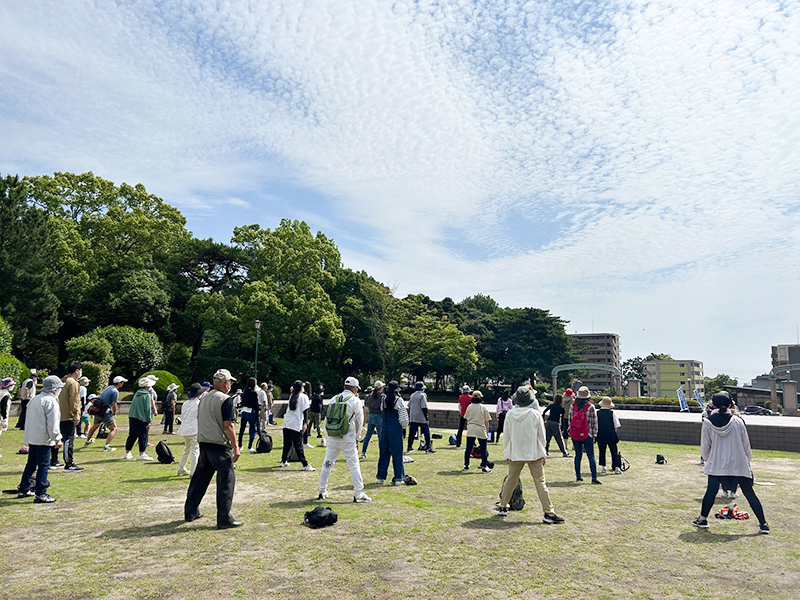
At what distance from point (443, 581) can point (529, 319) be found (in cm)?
5801

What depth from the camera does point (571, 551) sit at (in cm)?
575

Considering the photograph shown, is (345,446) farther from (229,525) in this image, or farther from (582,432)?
(582,432)

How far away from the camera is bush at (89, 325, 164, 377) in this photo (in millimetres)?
33844

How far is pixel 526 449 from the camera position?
7.12m

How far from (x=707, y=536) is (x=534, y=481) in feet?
6.58

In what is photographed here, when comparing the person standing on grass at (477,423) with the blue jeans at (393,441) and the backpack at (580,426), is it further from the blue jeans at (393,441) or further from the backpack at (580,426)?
the blue jeans at (393,441)

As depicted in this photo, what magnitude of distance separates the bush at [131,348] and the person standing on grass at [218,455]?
101ft

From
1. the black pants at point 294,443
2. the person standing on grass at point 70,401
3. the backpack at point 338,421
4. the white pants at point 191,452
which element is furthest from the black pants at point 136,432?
the backpack at point 338,421

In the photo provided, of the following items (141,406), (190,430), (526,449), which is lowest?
(190,430)

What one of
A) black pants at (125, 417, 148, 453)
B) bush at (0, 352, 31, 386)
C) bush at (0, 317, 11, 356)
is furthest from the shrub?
black pants at (125, 417, 148, 453)

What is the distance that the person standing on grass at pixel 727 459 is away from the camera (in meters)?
6.66

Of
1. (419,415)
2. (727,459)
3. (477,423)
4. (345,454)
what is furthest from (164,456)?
(727,459)

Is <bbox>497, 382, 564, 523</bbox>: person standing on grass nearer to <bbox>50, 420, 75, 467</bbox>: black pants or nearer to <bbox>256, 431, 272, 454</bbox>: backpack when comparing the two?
<bbox>256, 431, 272, 454</bbox>: backpack

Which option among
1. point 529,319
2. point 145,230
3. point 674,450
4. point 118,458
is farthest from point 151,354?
point 529,319
